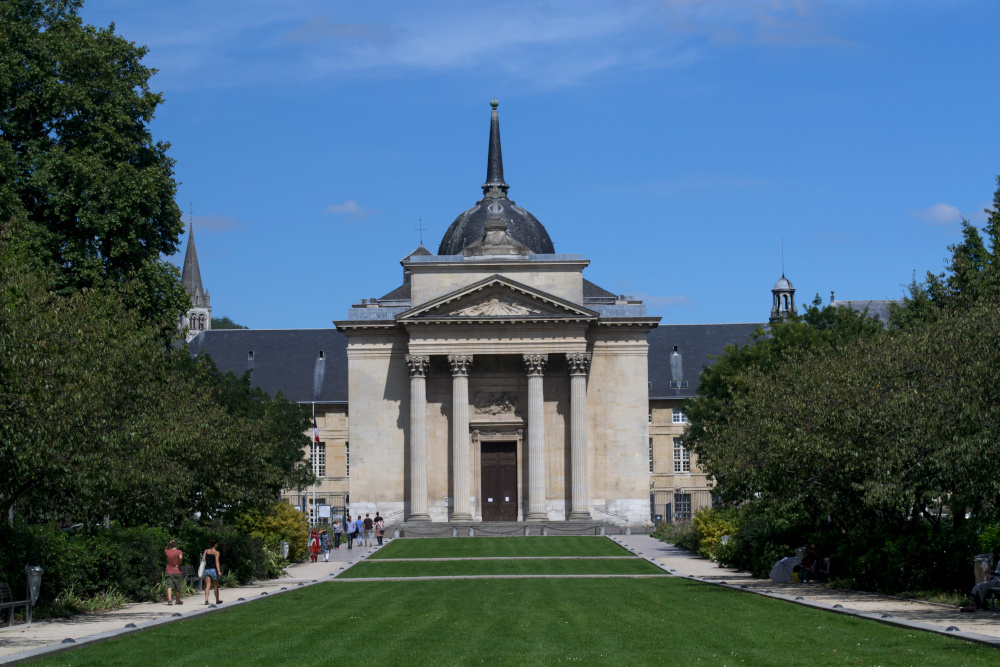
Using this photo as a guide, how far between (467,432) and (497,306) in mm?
6713

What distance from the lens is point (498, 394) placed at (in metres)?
69.1

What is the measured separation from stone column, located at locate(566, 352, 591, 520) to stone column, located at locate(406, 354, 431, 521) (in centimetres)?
752

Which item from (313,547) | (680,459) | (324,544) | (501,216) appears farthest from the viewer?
(680,459)

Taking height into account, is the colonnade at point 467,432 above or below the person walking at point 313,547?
above

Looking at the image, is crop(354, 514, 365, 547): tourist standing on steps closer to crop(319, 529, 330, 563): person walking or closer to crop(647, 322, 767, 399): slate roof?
crop(319, 529, 330, 563): person walking

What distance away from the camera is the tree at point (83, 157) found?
38656 millimetres

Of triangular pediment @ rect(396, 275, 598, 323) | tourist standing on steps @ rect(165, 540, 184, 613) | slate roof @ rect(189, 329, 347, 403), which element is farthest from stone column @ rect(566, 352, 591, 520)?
tourist standing on steps @ rect(165, 540, 184, 613)

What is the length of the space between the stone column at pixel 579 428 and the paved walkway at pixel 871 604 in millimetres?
26130

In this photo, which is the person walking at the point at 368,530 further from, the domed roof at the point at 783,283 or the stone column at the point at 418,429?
the domed roof at the point at 783,283

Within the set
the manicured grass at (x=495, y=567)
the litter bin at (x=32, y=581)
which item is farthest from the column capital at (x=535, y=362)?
the litter bin at (x=32, y=581)

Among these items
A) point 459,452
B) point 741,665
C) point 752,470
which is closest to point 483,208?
point 459,452

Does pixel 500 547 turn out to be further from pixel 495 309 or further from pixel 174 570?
pixel 174 570

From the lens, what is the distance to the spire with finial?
277 ft

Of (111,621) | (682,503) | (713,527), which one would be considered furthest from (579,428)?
(111,621)
